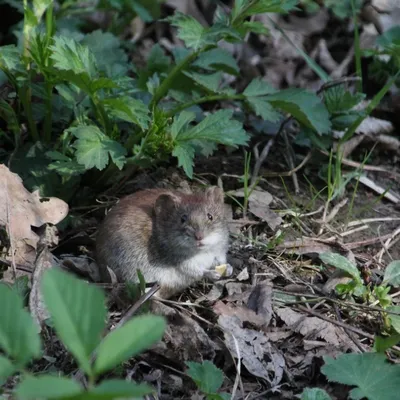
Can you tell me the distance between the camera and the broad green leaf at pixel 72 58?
4.38 m

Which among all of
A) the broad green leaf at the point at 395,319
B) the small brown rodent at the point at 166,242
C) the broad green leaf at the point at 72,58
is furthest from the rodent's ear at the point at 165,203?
the broad green leaf at the point at 395,319

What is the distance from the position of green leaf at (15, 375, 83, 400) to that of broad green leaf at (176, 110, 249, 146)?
2.95m

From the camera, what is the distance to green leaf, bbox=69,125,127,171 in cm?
445

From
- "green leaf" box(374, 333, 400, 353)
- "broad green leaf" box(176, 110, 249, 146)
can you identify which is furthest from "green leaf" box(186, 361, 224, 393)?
"broad green leaf" box(176, 110, 249, 146)

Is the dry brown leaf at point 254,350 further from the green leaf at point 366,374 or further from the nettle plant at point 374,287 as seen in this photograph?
the nettle plant at point 374,287

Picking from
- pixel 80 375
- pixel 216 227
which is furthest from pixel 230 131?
pixel 80 375

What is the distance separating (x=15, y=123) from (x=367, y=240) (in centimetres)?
250

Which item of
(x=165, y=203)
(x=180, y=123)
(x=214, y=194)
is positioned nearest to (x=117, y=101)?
(x=180, y=123)

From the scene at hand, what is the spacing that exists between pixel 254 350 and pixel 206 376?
0.49 meters

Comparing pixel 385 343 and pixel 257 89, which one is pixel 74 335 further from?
pixel 257 89

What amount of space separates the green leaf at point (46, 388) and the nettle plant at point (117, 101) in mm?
2686

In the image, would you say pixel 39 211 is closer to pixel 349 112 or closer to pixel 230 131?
pixel 230 131

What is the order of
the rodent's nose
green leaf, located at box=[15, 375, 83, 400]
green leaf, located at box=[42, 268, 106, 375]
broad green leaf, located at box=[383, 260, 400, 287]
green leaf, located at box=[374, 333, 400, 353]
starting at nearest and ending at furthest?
green leaf, located at box=[15, 375, 83, 400], green leaf, located at box=[42, 268, 106, 375], green leaf, located at box=[374, 333, 400, 353], the rodent's nose, broad green leaf, located at box=[383, 260, 400, 287]

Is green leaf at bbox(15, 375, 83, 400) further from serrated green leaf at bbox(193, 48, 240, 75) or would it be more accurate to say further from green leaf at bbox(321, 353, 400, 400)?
serrated green leaf at bbox(193, 48, 240, 75)
